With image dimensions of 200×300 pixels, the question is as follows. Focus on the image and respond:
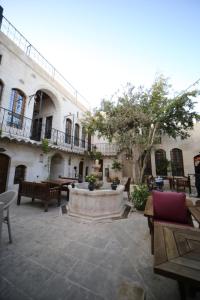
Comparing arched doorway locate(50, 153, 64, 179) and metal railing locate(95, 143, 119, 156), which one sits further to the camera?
metal railing locate(95, 143, 119, 156)

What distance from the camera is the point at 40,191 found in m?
5.14

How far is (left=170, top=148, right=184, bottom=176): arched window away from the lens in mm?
11921

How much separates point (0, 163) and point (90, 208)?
18.3ft

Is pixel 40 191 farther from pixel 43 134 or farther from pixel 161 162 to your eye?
pixel 161 162

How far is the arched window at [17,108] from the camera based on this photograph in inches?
300

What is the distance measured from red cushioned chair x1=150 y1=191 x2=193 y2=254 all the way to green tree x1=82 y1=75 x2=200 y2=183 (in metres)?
6.17

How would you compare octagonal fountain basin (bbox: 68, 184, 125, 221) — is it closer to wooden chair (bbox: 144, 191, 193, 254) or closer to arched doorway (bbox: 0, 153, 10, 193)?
wooden chair (bbox: 144, 191, 193, 254)

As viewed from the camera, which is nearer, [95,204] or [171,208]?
[171,208]

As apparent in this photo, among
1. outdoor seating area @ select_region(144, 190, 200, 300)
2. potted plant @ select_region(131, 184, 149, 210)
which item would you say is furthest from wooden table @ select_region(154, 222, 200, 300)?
potted plant @ select_region(131, 184, 149, 210)

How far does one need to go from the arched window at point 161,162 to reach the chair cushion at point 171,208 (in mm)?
10290

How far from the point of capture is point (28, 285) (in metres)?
1.80

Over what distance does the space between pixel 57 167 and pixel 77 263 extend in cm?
947

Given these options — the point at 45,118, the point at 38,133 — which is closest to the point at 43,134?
the point at 38,133

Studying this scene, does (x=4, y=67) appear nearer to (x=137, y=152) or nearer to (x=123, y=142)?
(x=123, y=142)
